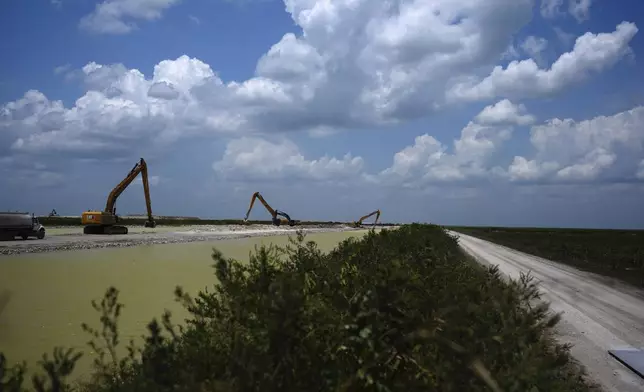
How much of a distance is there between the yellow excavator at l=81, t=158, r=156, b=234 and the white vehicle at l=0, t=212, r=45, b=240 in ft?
27.4

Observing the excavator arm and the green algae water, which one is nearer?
the green algae water

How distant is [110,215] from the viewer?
5334cm

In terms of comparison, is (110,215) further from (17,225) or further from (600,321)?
(600,321)

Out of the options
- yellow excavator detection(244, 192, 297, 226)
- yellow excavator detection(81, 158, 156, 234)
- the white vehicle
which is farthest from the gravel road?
yellow excavator detection(244, 192, 297, 226)

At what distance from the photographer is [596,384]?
800 cm

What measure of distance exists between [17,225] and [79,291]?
28753mm

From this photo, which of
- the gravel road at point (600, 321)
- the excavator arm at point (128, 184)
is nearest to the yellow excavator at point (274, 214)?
the excavator arm at point (128, 184)

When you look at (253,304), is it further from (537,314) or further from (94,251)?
(94,251)

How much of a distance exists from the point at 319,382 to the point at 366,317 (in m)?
0.52

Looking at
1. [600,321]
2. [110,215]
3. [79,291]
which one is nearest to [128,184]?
[110,215]

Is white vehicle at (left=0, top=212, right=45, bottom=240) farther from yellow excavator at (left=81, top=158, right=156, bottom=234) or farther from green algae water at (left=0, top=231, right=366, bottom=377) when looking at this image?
green algae water at (left=0, top=231, right=366, bottom=377)

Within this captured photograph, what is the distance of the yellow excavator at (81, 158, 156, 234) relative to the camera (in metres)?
52.0

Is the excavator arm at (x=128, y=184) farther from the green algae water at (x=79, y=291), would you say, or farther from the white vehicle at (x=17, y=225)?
the green algae water at (x=79, y=291)

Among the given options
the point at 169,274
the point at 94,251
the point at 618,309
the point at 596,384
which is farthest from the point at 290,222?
the point at 596,384
